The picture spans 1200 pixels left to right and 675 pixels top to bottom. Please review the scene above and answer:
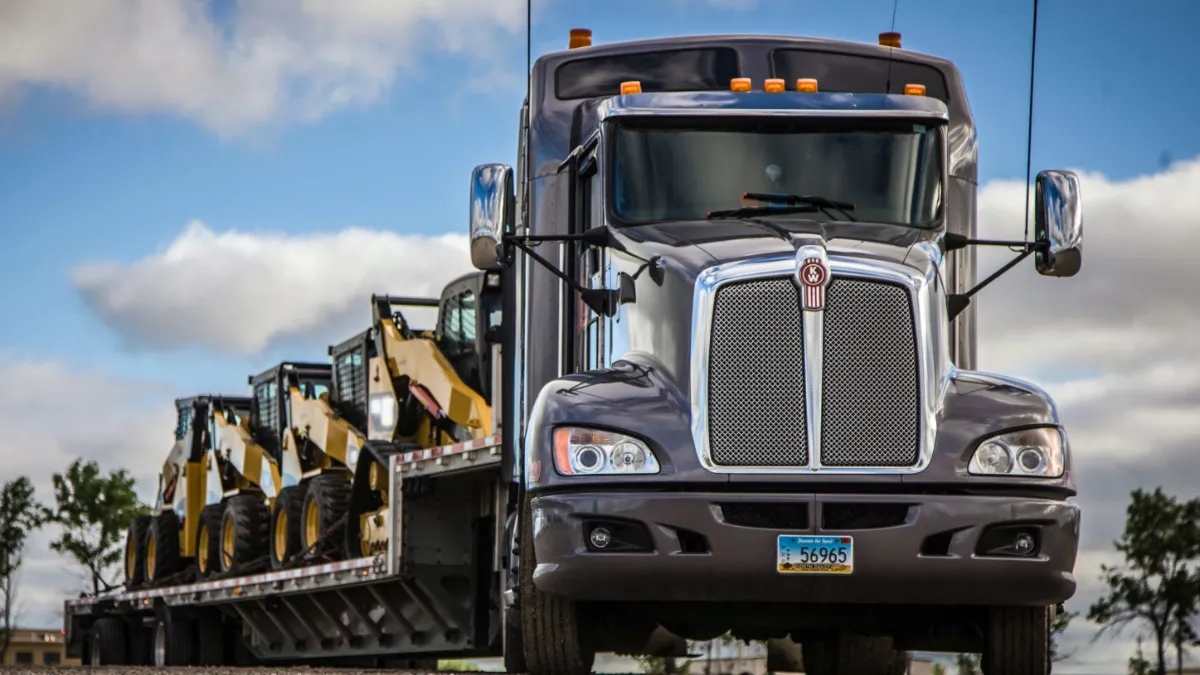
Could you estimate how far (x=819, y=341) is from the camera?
8148 mm

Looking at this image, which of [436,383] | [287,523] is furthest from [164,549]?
[436,383]

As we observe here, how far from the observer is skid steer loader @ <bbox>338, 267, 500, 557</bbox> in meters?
14.8

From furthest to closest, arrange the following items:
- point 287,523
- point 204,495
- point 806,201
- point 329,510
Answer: point 204,495
point 287,523
point 329,510
point 806,201

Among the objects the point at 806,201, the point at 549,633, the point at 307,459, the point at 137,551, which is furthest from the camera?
the point at 137,551

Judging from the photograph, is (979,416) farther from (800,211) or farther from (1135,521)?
(1135,521)

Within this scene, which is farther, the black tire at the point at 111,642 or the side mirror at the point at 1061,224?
the black tire at the point at 111,642

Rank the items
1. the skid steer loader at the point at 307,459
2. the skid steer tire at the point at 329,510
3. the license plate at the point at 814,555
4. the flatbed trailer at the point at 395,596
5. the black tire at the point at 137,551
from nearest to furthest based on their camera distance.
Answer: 1. the license plate at the point at 814,555
2. the flatbed trailer at the point at 395,596
3. the skid steer tire at the point at 329,510
4. the skid steer loader at the point at 307,459
5. the black tire at the point at 137,551

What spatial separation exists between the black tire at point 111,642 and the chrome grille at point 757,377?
1780 cm

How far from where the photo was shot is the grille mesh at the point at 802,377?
8023 mm

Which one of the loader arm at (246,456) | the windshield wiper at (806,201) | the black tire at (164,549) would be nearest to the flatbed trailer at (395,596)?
the black tire at (164,549)

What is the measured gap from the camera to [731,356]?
26.9 ft

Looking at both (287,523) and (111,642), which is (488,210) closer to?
(287,523)

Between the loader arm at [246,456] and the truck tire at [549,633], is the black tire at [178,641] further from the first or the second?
the truck tire at [549,633]

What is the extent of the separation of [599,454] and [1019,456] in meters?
1.82
